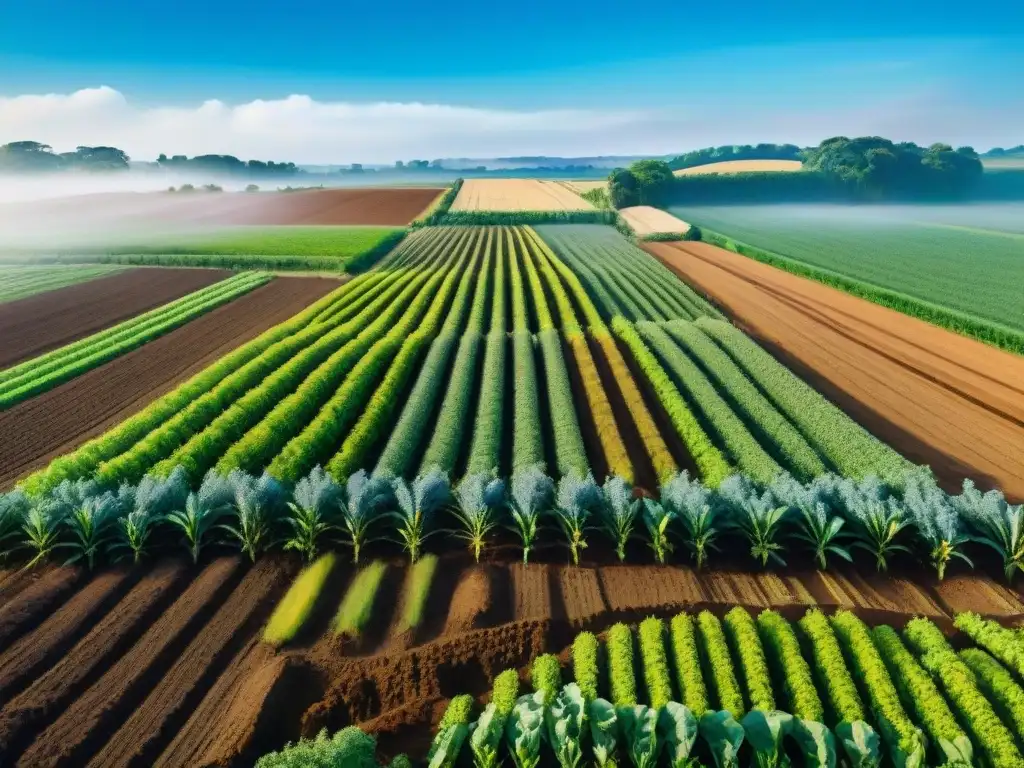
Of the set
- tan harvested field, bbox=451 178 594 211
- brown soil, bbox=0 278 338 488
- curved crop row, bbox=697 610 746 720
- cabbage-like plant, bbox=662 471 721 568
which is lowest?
curved crop row, bbox=697 610 746 720

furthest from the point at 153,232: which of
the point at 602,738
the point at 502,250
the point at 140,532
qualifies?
the point at 602,738

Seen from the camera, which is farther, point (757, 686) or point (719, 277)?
point (719, 277)

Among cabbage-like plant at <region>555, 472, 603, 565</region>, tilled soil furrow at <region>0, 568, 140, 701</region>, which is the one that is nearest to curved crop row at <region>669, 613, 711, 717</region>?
cabbage-like plant at <region>555, 472, 603, 565</region>

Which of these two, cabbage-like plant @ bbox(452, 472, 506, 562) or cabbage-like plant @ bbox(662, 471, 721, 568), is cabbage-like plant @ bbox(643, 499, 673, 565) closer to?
cabbage-like plant @ bbox(662, 471, 721, 568)

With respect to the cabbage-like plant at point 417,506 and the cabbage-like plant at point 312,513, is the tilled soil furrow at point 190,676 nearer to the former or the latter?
the cabbage-like plant at point 312,513

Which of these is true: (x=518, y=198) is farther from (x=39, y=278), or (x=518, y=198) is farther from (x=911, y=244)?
(x=39, y=278)

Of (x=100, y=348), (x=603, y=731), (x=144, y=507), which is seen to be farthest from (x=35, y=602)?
(x=100, y=348)

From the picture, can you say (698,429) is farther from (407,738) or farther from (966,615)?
(407,738)
